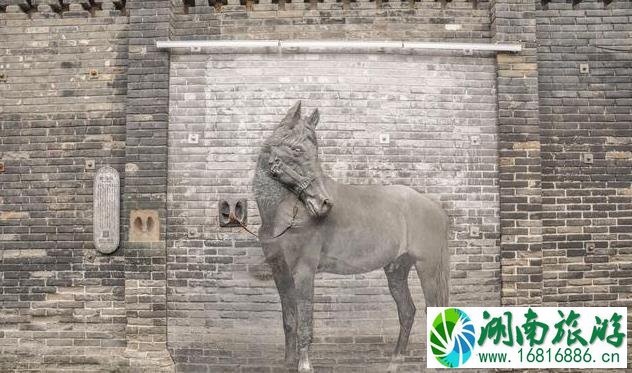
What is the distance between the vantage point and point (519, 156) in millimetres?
6949

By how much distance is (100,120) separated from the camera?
725cm

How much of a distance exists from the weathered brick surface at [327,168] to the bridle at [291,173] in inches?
52.2

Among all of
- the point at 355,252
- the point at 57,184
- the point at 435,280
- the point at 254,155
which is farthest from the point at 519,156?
the point at 57,184

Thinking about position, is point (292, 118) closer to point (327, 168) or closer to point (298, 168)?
point (298, 168)

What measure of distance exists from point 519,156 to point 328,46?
2483 millimetres

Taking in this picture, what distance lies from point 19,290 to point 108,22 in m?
3.32

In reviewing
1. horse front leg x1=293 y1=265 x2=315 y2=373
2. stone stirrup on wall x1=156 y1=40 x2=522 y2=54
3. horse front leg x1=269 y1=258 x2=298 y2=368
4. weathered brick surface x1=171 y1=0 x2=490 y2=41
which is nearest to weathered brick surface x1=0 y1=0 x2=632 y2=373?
weathered brick surface x1=171 y1=0 x2=490 y2=41

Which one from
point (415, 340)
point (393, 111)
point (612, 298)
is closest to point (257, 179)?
point (393, 111)

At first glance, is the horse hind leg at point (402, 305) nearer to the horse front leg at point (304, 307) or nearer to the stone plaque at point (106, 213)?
the horse front leg at point (304, 307)

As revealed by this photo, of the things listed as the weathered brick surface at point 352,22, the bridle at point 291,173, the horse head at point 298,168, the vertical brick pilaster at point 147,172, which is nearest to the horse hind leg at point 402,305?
the horse head at point 298,168

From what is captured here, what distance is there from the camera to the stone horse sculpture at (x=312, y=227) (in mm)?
5629

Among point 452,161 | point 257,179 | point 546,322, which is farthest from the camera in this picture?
point 452,161

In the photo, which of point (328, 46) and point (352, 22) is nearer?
point (328, 46)

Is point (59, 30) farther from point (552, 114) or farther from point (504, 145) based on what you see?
point (552, 114)
